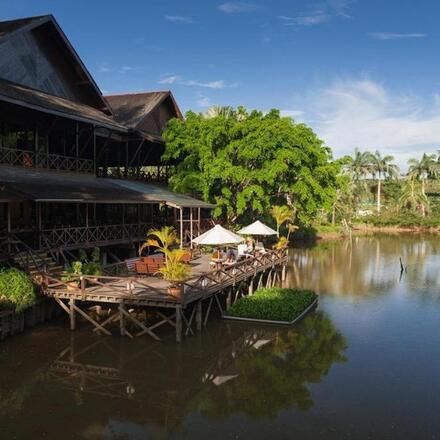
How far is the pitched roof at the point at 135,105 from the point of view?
113ft

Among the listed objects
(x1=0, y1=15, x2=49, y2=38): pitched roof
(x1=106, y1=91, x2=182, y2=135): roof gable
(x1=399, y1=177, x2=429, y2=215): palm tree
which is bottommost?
(x1=399, y1=177, x2=429, y2=215): palm tree

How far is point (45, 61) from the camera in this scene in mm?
27109

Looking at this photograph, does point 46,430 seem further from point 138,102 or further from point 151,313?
point 138,102

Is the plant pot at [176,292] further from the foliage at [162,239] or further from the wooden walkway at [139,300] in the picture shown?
the foliage at [162,239]

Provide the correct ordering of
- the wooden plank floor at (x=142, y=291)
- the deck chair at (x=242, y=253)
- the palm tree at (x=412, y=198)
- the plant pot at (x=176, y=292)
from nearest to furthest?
the plant pot at (x=176, y=292) < the wooden plank floor at (x=142, y=291) < the deck chair at (x=242, y=253) < the palm tree at (x=412, y=198)

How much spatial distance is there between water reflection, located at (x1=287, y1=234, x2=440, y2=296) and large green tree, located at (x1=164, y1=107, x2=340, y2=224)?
5.03m

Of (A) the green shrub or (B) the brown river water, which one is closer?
(B) the brown river water

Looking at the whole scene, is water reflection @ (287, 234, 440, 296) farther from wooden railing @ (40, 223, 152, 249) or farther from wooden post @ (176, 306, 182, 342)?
wooden post @ (176, 306, 182, 342)

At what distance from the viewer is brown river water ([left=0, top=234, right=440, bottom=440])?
1130 cm

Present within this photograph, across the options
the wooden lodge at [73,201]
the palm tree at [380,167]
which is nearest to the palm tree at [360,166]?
the palm tree at [380,167]

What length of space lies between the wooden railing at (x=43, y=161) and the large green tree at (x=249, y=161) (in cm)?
871

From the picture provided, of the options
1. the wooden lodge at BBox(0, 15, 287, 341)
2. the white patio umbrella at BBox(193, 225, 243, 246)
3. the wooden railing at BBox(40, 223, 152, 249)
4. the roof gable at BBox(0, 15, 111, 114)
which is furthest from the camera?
the roof gable at BBox(0, 15, 111, 114)

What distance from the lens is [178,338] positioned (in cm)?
1706

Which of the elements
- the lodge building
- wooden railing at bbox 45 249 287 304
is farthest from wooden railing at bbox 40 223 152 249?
wooden railing at bbox 45 249 287 304
